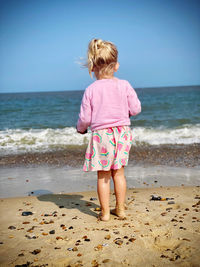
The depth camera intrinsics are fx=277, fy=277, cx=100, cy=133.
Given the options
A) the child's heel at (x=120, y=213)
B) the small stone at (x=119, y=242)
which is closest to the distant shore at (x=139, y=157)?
the child's heel at (x=120, y=213)

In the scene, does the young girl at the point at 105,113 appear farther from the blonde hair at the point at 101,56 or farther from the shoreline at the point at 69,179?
the shoreline at the point at 69,179

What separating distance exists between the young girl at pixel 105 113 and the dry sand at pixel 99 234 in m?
0.36

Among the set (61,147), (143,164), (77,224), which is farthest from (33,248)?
(61,147)

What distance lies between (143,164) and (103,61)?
11.3 feet

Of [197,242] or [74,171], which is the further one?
[74,171]

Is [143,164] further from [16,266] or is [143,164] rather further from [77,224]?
[16,266]

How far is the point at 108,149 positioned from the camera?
2816 millimetres

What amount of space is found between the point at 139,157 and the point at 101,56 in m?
4.09

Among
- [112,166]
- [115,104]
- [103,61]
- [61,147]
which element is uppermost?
[103,61]

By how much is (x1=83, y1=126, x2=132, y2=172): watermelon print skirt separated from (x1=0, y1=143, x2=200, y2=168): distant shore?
3.07m

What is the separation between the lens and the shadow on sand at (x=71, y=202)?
3.32 metres

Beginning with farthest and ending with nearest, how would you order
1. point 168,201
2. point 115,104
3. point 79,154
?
point 79,154, point 168,201, point 115,104

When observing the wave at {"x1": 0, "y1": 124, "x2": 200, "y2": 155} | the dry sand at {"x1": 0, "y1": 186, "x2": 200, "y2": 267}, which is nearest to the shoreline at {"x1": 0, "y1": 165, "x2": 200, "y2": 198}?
the dry sand at {"x1": 0, "y1": 186, "x2": 200, "y2": 267}

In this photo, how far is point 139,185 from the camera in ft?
14.2
